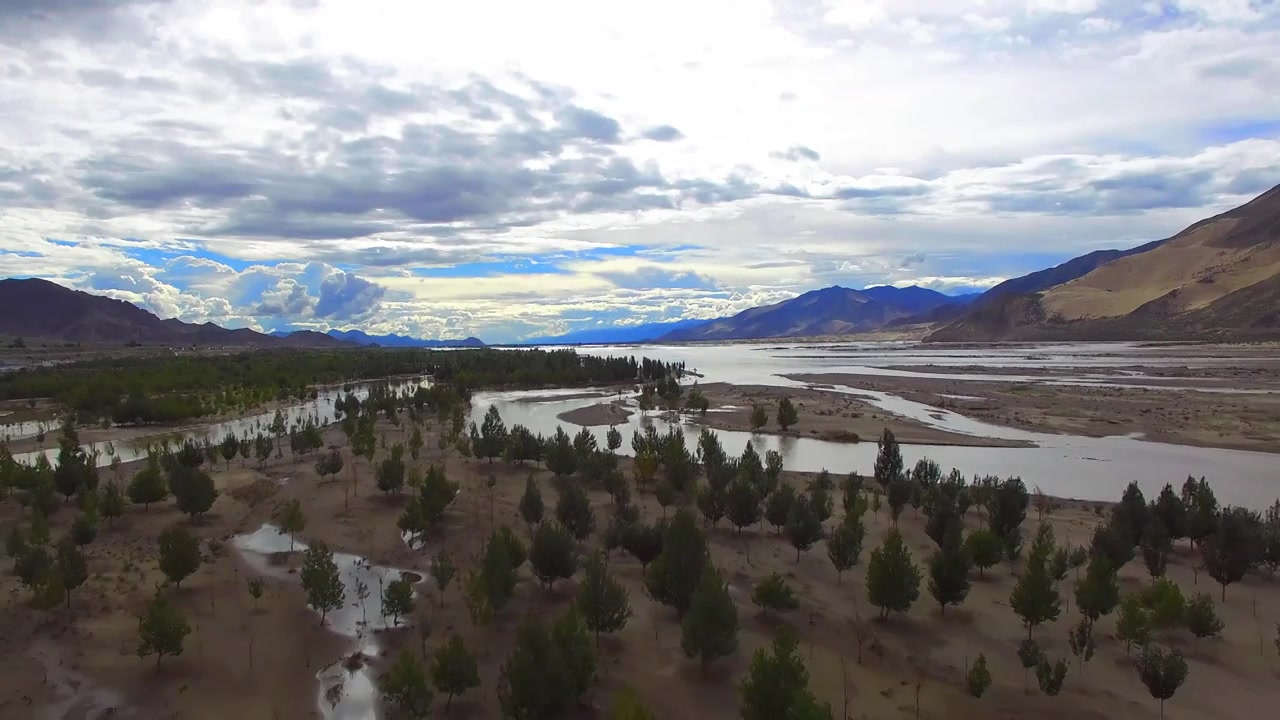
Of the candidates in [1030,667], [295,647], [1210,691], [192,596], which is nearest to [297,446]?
[192,596]

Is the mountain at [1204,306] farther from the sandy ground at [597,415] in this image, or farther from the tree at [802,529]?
the tree at [802,529]

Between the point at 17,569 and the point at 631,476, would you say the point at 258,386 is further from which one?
the point at 17,569

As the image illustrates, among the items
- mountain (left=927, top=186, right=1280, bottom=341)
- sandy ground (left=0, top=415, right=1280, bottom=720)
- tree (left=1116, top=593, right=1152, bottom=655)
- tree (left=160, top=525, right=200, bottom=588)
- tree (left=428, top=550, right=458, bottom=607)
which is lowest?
sandy ground (left=0, top=415, right=1280, bottom=720)

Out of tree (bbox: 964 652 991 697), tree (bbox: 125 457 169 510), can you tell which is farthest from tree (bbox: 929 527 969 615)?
tree (bbox: 125 457 169 510)

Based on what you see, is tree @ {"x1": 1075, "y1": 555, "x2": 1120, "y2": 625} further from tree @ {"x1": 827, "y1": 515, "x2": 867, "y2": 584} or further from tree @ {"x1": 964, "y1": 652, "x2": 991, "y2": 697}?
tree @ {"x1": 827, "y1": 515, "x2": 867, "y2": 584}

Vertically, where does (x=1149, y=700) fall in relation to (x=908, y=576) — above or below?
below

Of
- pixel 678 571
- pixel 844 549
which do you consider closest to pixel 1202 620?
pixel 844 549

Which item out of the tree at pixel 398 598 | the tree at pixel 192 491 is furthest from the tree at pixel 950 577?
the tree at pixel 192 491
